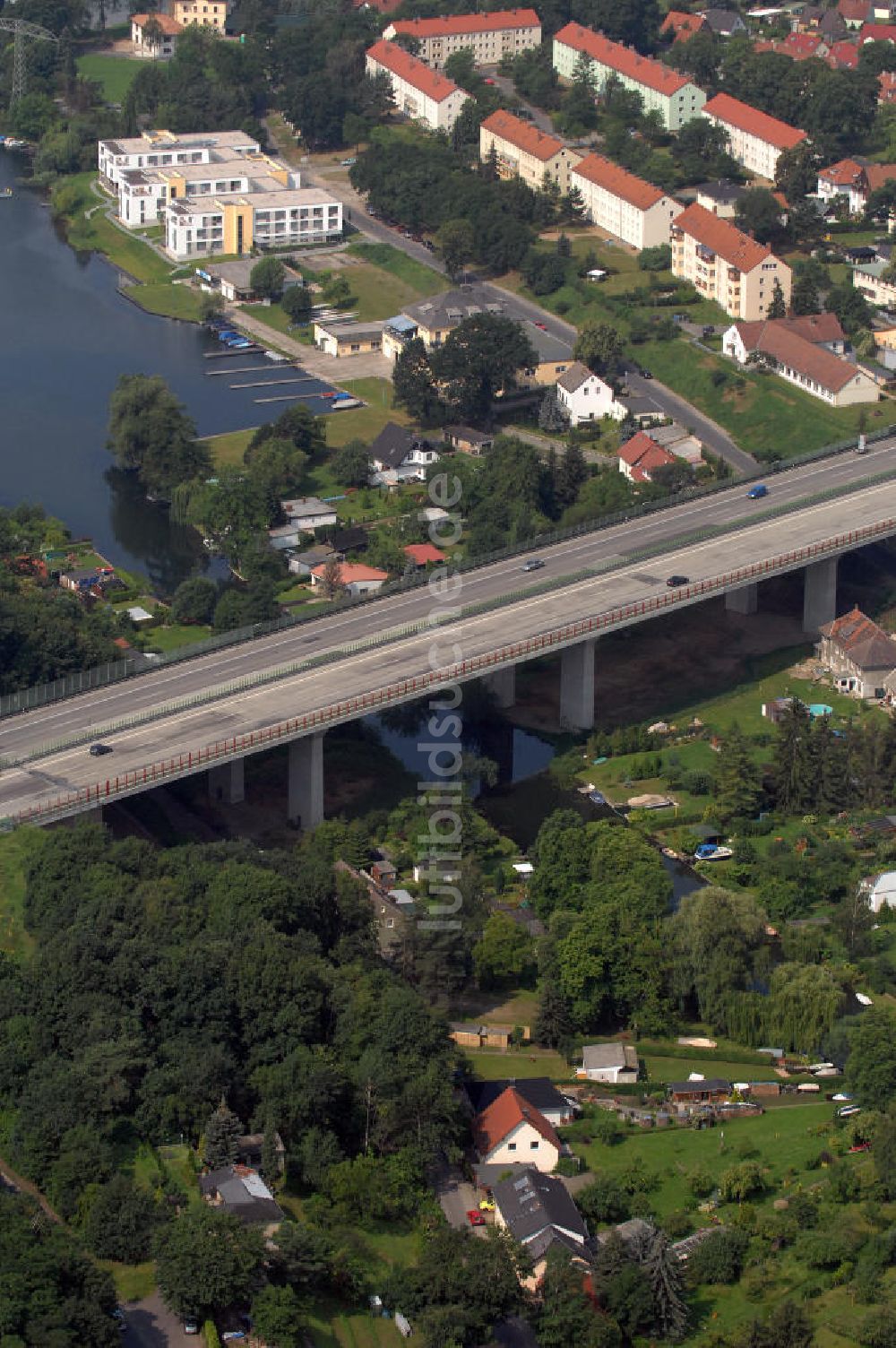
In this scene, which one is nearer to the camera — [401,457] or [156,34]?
[401,457]

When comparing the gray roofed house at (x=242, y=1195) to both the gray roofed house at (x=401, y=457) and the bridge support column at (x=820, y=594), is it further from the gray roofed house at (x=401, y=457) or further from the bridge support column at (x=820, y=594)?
the gray roofed house at (x=401, y=457)

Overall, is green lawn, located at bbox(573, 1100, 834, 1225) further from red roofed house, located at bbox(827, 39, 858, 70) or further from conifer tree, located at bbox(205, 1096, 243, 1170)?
red roofed house, located at bbox(827, 39, 858, 70)

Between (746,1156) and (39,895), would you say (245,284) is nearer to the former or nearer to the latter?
(39,895)

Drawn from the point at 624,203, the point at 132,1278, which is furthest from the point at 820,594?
the point at 132,1278

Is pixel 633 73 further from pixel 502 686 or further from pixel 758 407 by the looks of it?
pixel 502 686

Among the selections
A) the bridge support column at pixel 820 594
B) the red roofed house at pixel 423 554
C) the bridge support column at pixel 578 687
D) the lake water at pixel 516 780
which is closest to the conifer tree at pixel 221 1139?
the lake water at pixel 516 780

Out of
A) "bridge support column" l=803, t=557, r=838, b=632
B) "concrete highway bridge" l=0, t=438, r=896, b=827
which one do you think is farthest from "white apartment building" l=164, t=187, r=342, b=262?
"bridge support column" l=803, t=557, r=838, b=632
